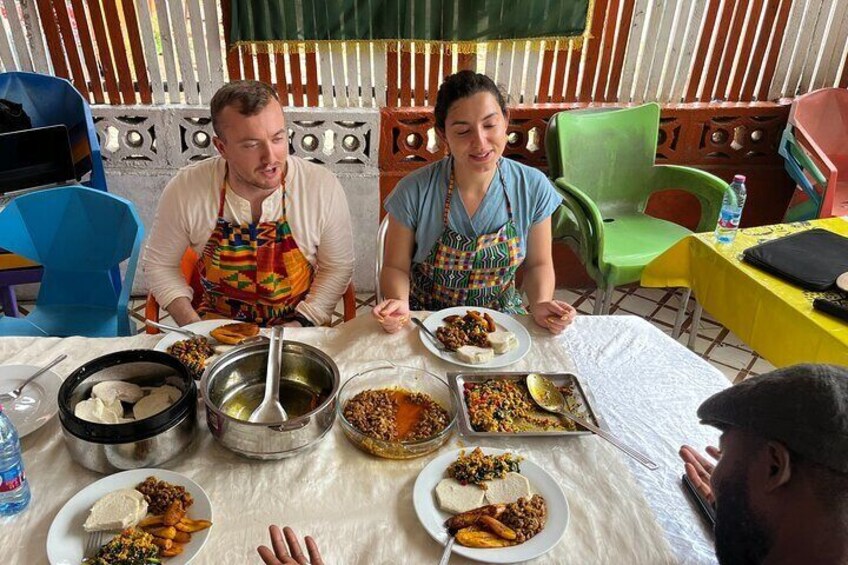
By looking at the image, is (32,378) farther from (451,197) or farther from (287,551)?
(451,197)

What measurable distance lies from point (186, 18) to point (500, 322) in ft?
8.72

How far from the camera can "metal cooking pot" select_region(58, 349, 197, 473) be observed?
4.02ft

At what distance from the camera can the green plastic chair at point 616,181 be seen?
A: 10.6 ft

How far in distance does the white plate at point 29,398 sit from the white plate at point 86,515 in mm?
295

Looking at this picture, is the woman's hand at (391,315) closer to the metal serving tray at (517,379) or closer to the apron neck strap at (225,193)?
the metal serving tray at (517,379)

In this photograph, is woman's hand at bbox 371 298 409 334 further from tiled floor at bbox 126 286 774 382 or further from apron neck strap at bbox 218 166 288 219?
tiled floor at bbox 126 286 774 382

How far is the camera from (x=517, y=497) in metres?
1.26

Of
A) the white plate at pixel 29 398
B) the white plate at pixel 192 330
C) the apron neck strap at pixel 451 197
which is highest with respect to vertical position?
the apron neck strap at pixel 451 197

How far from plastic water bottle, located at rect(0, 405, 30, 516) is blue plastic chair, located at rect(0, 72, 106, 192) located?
7.85ft

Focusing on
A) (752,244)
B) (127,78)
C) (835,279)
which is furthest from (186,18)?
(835,279)

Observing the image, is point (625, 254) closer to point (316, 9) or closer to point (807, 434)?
point (316, 9)

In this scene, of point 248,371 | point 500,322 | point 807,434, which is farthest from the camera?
point 500,322

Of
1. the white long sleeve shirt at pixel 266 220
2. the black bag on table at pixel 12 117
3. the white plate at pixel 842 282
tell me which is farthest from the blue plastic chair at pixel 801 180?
the black bag on table at pixel 12 117

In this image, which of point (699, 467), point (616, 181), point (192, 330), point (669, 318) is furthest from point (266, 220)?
point (669, 318)
